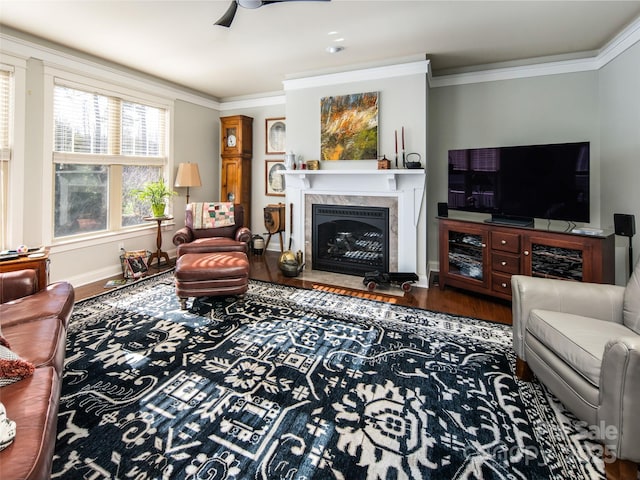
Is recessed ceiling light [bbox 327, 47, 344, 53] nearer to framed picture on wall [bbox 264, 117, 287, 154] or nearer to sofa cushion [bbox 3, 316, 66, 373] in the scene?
framed picture on wall [bbox 264, 117, 287, 154]

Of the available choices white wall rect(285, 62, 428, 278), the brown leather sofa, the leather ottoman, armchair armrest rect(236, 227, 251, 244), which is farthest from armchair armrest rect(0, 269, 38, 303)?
white wall rect(285, 62, 428, 278)

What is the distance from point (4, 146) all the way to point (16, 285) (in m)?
1.97

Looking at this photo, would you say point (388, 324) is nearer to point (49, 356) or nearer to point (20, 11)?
point (49, 356)

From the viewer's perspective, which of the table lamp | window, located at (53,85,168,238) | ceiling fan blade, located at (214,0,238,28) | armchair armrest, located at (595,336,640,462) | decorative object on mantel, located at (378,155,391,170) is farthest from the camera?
the table lamp

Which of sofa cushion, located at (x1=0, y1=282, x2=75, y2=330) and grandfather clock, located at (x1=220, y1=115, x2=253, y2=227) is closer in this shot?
sofa cushion, located at (x1=0, y1=282, x2=75, y2=330)

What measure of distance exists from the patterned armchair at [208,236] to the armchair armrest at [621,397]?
11.2ft

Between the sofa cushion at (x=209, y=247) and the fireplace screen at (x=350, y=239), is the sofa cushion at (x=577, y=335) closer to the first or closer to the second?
the fireplace screen at (x=350, y=239)

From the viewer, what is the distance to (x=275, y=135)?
562cm

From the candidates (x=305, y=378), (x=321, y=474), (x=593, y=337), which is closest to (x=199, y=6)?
(x=305, y=378)

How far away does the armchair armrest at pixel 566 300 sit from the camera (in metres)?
1.93

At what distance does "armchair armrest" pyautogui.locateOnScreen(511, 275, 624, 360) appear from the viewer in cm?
193

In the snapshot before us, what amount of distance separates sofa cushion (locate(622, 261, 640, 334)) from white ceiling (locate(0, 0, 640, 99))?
2.36 metres

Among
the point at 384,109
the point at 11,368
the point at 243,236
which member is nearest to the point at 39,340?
the point at 11,368

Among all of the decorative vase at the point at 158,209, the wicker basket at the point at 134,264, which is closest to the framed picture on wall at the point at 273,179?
the decorative vase at the point at 158,209
